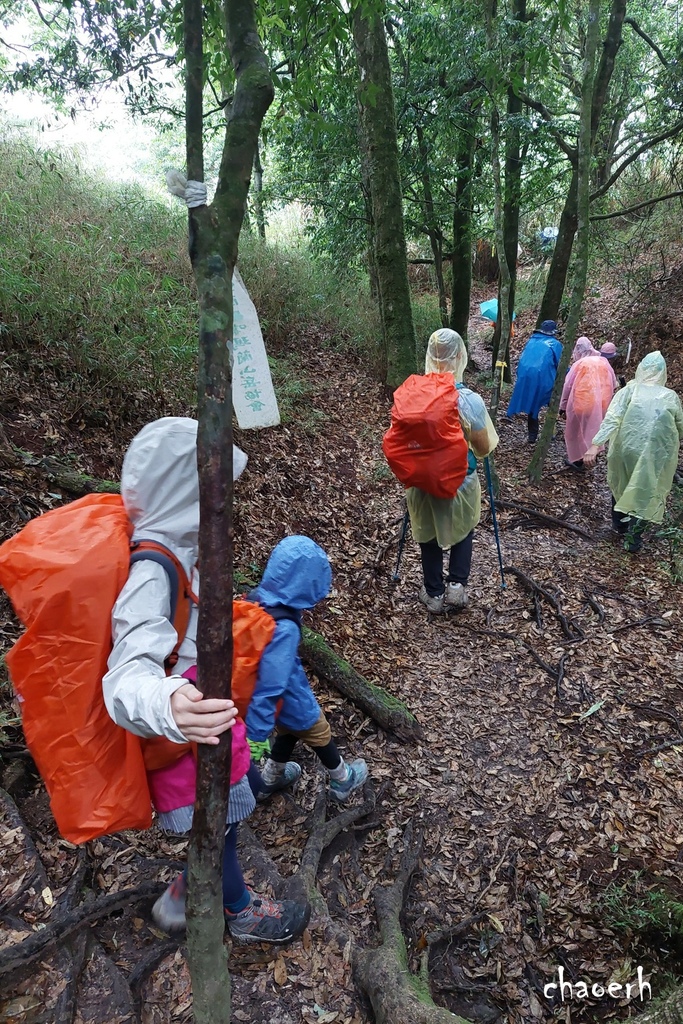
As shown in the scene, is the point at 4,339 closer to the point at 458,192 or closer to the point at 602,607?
the point at 602,607

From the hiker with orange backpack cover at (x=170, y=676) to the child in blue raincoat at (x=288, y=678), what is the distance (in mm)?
290

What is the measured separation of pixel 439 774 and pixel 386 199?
23.5 ft

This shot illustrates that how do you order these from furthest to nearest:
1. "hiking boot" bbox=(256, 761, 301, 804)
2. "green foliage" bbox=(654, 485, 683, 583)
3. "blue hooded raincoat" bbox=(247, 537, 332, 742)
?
"green foliage" bbox=(654, 485, 683, 583), "hiking boot" bbox=(256, 761, 301, 804), "blue hooded raincoat" bbox=(247, 537, 332, 742)

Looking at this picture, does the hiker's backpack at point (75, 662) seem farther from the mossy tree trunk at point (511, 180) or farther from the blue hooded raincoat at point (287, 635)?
the mossy tree trunk at point (511, 180)

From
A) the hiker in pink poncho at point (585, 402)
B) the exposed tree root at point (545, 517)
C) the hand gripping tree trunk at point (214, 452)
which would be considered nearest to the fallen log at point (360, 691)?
the hand gripping tree trunk at point (214, 452)

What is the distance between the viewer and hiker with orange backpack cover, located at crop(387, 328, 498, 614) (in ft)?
14.1

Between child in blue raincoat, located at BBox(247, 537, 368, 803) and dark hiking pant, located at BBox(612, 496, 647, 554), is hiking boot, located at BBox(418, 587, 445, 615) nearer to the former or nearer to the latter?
child in blue raincoat, located at BBox(247, 537, 368, 803)

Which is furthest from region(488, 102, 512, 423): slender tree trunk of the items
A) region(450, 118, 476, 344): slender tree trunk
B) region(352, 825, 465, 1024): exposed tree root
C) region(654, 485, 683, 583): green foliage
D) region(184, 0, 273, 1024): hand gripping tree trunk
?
region(184, 0, 273, 1024): hand gripping tree trunk

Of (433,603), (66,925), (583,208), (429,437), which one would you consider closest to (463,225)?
→ (583,208)

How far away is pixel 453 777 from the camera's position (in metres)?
3.42

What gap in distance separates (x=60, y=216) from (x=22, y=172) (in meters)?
1.34

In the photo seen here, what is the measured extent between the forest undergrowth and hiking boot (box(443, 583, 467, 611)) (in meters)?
Result: 0.14

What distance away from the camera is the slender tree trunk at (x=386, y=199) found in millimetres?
7176

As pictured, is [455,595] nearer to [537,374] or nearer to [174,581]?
[174,581]
